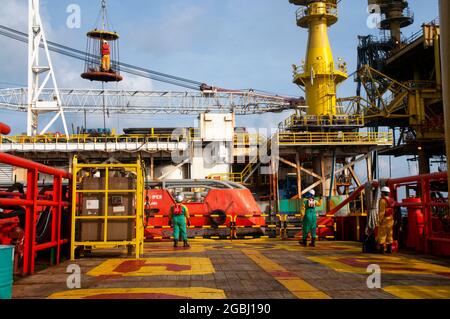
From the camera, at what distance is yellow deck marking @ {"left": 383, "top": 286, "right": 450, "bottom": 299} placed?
5.92 metres

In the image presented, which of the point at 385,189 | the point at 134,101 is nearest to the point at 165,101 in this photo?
the point at 134,101

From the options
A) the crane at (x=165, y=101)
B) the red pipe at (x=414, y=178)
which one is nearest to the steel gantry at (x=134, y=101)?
the crane at (x=165, y=101)

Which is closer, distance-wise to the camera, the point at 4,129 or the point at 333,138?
the point at 4,129

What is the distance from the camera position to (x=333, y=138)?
38.9 m

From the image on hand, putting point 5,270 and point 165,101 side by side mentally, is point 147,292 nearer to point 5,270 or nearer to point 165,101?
point 5,270

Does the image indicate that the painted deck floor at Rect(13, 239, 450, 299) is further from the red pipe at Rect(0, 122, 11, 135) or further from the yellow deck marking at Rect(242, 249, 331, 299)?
the red pipe at Rect(0, 122, 11, 135)

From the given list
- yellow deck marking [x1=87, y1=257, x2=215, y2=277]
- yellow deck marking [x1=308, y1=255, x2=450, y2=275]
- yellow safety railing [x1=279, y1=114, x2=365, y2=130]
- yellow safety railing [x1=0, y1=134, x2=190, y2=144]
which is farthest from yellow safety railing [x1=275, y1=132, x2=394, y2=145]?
yellow deck marking [x1=87, y1=257, x2=215, y2=277]

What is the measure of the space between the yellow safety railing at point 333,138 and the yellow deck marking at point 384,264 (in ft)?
87.4

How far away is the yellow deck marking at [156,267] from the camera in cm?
803

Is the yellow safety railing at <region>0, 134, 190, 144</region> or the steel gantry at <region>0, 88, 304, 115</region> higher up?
the steel gantry at <region>0, 88, 304, 115</region>

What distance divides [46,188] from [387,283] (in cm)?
805

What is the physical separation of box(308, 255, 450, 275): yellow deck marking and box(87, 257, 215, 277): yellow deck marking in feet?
8.26

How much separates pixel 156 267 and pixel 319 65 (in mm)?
36389

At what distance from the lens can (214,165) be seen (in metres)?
41.1
